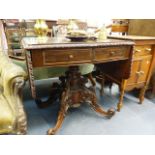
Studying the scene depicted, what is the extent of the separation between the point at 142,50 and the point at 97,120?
2.61 feet

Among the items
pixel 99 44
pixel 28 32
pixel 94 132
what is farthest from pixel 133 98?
pixel 28 32

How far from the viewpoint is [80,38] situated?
116cm

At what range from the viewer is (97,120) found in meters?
1.44

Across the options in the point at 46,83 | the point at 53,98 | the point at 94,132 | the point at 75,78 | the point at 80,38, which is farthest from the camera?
the point at 46,83

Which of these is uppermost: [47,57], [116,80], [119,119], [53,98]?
[47,57]

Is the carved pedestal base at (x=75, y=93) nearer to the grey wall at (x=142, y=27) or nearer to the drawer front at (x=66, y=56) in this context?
the drawer front at (x=66, y=56)

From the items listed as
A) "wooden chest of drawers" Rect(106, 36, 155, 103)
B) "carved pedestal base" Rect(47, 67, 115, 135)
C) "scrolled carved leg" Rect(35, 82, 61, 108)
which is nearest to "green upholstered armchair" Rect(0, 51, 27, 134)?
"carved pedestal base" Rect(47, 67, 115, 135)

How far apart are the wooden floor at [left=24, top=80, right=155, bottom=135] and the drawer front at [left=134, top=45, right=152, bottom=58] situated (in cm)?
60

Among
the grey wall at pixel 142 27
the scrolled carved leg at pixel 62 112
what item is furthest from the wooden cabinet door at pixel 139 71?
the scrolled carved leg at pixel 62 112

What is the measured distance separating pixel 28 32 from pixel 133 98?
2612mm

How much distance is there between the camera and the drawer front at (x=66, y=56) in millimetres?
955

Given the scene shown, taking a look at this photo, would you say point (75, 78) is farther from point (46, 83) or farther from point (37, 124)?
point (46, 83)

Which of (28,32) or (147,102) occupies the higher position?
(28,32)

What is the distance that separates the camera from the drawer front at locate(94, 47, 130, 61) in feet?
3.58
